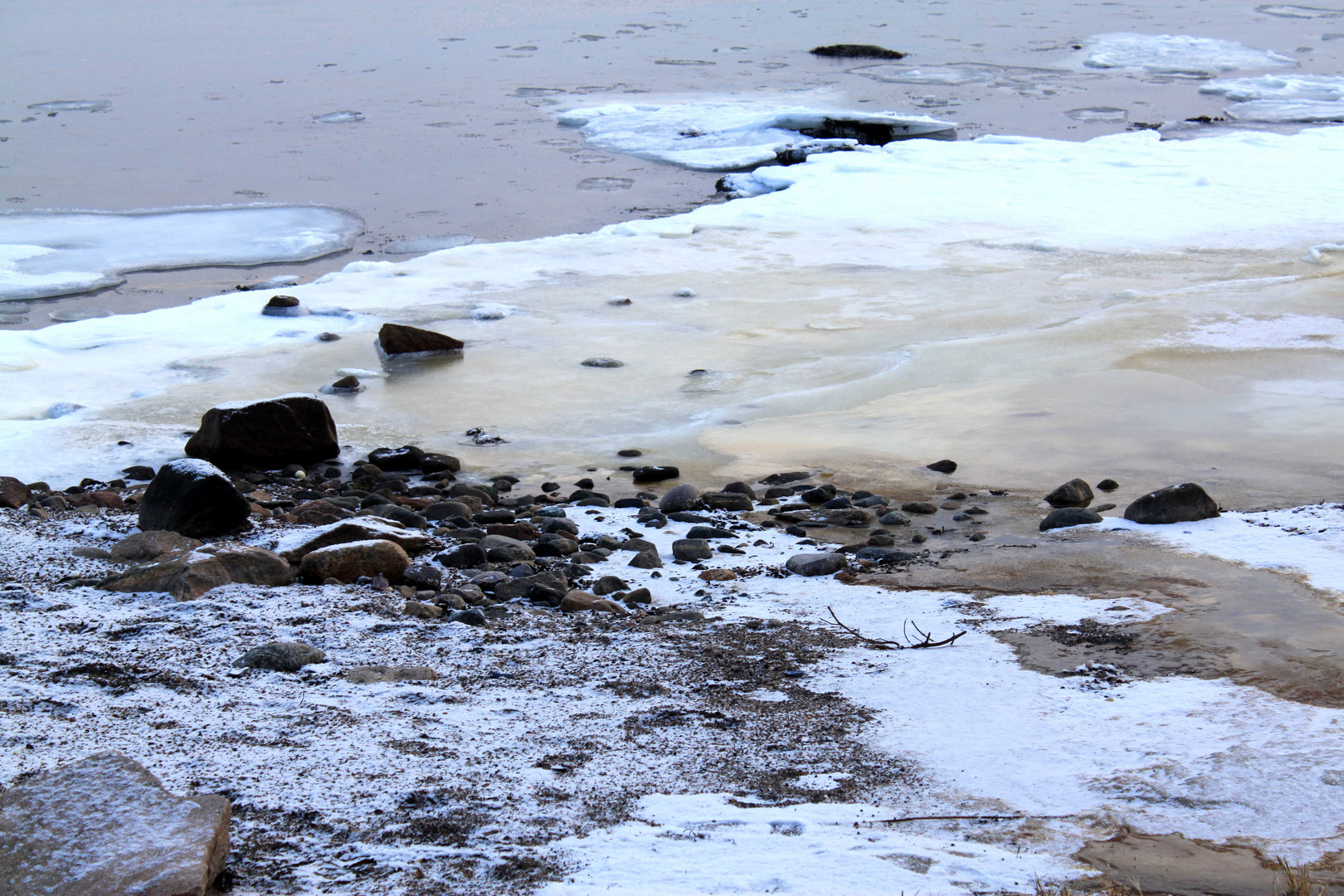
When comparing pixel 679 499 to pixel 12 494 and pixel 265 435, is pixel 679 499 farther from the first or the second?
pixel 12 494

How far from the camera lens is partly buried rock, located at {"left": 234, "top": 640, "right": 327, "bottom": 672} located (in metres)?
3.14

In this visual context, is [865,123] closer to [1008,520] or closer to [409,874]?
[1008,520]

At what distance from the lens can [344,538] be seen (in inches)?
160

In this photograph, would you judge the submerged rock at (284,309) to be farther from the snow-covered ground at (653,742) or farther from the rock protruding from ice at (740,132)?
the rock protruding from ice at (740,132)

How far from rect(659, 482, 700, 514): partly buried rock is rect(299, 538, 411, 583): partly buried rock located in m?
1.32

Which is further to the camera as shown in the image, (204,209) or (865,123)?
(865,123)

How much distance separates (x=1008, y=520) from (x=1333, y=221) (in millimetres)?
7209

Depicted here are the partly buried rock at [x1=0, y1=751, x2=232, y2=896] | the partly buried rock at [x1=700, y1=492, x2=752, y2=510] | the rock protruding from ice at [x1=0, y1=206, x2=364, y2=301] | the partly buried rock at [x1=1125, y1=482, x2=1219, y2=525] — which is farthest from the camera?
the rock protruding from ice at [x1=0, y1=206, x2=364, y2=301]

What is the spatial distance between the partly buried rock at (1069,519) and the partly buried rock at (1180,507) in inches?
7.3

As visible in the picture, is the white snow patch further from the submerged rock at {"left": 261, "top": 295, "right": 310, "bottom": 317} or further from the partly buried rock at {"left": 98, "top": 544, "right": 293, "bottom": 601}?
the submerged rock at {"left": 261, "top": 295, "right": 310, "bottom": 317}

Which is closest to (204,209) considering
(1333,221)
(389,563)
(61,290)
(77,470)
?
(61,290)

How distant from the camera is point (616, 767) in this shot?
2689 mm

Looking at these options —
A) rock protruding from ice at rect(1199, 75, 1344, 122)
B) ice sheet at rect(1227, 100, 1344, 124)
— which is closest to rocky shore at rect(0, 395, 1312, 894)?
ice sheet at rect(1227, 100, 1344, 124)

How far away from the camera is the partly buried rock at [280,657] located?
314cm
